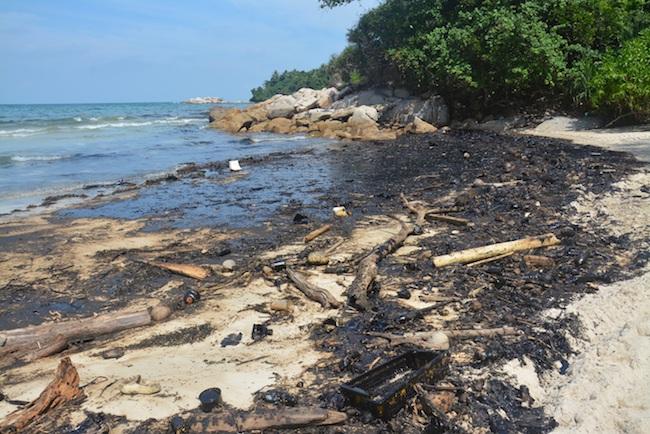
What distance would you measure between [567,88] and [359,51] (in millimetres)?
13011

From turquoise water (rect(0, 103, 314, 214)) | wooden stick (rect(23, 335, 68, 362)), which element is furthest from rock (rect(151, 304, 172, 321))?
turquoise water (rect(0, 103, 314, 214))

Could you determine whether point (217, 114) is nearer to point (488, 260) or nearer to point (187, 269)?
point (187, 269)

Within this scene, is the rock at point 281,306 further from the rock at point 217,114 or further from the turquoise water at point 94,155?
the rock at point 217,114

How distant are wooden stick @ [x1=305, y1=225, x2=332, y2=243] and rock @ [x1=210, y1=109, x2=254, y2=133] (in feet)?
82.8

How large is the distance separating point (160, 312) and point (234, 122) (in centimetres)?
2951

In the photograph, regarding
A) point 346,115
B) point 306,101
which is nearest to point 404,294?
point 346,115

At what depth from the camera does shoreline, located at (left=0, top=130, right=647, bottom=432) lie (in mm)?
4469

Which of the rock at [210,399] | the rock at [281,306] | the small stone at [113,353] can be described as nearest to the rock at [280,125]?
the rock at [281,306]

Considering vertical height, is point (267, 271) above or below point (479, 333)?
below

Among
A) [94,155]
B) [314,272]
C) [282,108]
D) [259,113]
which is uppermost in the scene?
[282,108]

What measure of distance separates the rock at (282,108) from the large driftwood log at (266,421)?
29.9m

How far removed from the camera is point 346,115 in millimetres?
27688

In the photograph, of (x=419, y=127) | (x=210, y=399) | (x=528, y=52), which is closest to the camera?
(x=210, y=399)

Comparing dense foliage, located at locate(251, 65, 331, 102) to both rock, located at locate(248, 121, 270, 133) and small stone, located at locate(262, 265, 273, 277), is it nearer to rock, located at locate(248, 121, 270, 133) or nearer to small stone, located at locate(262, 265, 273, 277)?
rock, located at locate(248, 121, 270, 133)
